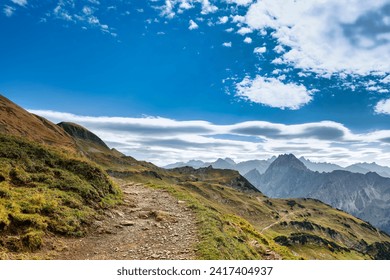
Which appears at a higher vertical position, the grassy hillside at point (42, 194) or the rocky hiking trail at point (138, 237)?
the grassy hillside at point (42, 194)

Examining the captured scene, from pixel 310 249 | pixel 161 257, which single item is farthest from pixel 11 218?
pixel 310 249

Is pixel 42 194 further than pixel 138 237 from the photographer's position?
Yes

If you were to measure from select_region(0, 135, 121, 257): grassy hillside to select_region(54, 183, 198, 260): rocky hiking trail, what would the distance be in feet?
4.18

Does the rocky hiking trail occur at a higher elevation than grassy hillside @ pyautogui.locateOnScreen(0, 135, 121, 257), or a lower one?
lower

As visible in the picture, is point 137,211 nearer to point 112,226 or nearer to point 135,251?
point 112,226

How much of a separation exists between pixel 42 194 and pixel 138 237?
7.93 m

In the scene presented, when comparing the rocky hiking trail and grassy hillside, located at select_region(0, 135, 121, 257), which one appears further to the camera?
the rocky hiking trail

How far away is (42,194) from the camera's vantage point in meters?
21.3

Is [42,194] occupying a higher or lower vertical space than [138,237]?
→ higher

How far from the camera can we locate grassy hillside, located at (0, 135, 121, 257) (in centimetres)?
1655

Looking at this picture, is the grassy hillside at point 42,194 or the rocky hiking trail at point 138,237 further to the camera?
the rocky hiking trail at point 138,237

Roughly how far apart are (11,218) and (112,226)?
6.94 m

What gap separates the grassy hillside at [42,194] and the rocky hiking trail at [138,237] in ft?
4.18

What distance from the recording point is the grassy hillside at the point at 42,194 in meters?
16.5
